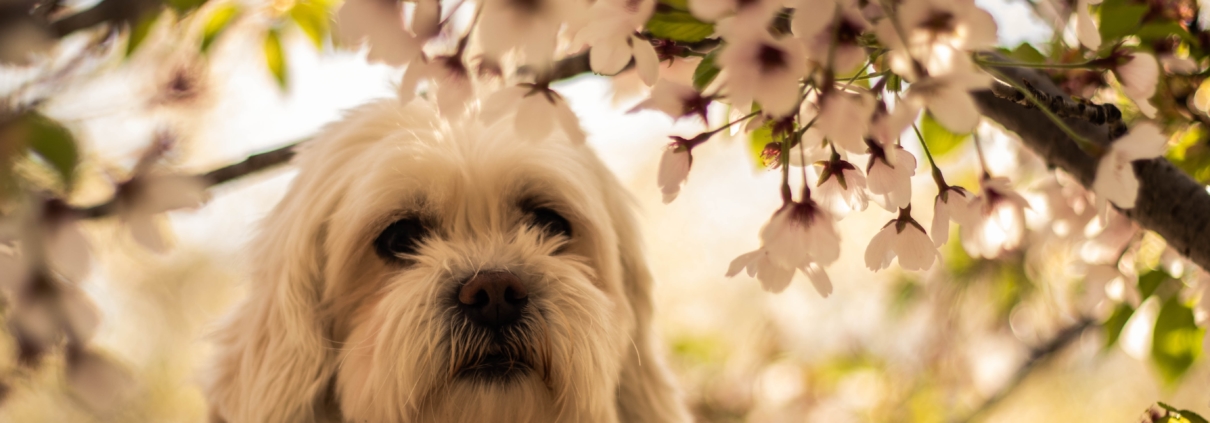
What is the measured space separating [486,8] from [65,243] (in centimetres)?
45

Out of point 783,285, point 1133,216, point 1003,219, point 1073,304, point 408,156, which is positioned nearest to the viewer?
point 783,285

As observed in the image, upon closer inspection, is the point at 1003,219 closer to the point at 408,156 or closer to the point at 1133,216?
the point at 1133,216

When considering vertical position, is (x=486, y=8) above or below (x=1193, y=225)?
above

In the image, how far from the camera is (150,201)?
77 cm

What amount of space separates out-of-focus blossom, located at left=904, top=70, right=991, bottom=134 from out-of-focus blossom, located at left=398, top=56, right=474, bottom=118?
547 mm

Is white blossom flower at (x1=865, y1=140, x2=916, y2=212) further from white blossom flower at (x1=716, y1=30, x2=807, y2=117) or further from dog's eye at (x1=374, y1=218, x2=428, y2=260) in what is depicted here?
dog's eye at (x1=374, y1=218, x2=428, y2=260)

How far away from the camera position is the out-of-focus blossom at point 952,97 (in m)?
0.76

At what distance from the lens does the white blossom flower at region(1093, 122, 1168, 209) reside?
0.96m

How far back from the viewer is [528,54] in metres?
0.81

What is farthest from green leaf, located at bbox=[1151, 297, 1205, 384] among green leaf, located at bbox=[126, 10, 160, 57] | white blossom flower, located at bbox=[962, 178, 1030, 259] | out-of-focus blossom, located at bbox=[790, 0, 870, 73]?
green leaf, located at bbox=[126, 10, 160, 57]

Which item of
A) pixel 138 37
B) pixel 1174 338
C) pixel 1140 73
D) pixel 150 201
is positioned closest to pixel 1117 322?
pixel 1174 338

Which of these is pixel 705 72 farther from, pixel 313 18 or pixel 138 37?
pixel 313 18

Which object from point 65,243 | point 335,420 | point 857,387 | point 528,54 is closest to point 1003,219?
point 528,54

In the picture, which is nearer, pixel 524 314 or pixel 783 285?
pixel 783 285
